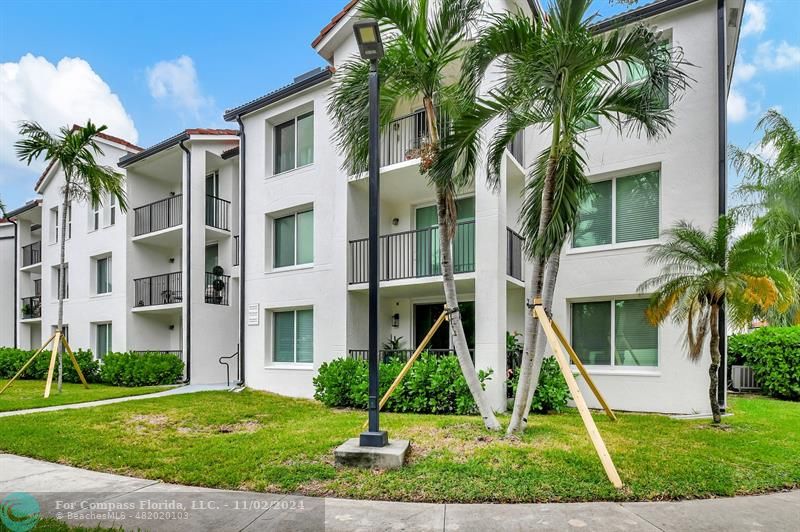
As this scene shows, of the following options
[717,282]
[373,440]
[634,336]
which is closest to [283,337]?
[373,440]

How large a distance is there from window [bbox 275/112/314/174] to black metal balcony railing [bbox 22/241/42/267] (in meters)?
19.5

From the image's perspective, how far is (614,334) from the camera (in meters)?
10.3

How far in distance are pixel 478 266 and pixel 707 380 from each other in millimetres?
5046

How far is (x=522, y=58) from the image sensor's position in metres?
6.42

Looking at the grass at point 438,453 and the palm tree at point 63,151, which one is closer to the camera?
the grass at point 438,453

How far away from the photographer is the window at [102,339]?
18.9m

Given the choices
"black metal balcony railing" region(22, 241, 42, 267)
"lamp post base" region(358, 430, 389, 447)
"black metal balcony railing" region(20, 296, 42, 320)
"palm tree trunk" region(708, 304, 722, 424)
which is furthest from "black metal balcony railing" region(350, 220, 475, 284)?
"black metal balcony railing" region(22, 241, 42, 267)

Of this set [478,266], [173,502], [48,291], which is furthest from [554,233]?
[48,291]

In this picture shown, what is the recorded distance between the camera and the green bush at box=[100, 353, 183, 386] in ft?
49.7

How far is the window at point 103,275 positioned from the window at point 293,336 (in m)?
10.1

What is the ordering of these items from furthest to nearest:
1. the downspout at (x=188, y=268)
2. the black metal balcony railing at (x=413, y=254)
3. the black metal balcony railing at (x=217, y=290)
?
1. the black metal balcony railing at (x=217, y=290)
2. the downspout at (x=188, y=268)
3. the black metal balcony railing at (x=413, y=254)

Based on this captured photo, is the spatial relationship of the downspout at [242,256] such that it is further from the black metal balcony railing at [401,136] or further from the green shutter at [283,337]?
the black metal balcony railing at [401,136]

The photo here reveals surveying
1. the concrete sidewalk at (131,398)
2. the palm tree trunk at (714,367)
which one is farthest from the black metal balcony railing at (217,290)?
the palm tree trunk at (714,367)

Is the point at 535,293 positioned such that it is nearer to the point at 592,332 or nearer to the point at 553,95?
the point at 553,95
